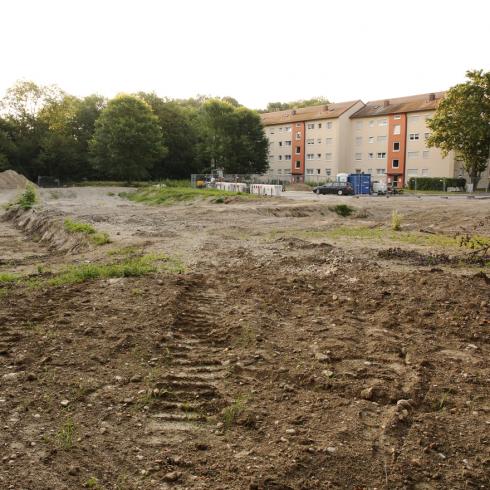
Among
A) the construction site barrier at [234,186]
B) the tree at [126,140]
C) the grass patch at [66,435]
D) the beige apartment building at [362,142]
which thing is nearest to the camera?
the grass patch at [66,435]

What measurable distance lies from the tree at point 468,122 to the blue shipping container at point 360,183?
10698 mm

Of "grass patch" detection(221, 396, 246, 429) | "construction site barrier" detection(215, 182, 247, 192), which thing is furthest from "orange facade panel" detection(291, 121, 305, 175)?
"grass patch" detection(221, 396, 246, 429)

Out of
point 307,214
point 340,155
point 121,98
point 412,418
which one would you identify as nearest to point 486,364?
point 412,418

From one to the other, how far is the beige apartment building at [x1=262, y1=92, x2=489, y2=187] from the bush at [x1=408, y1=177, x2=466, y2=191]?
17.5ft

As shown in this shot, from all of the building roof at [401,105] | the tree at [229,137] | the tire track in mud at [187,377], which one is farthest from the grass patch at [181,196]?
the building roof at [401,105]

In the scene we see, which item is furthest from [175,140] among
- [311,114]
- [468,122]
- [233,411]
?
[233,411]

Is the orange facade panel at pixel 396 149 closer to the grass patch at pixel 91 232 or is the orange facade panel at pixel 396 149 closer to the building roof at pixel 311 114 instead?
the building roof at pixel 311 114

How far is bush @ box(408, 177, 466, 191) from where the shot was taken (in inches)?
2292

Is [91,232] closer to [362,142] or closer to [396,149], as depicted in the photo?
[396,149]

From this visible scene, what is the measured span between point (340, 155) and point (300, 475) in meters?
77.5

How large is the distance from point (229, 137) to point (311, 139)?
51.9 feet

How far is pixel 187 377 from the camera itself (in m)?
5.58

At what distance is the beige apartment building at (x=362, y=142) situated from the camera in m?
68.2

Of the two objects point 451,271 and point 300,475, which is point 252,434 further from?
point 451,271
